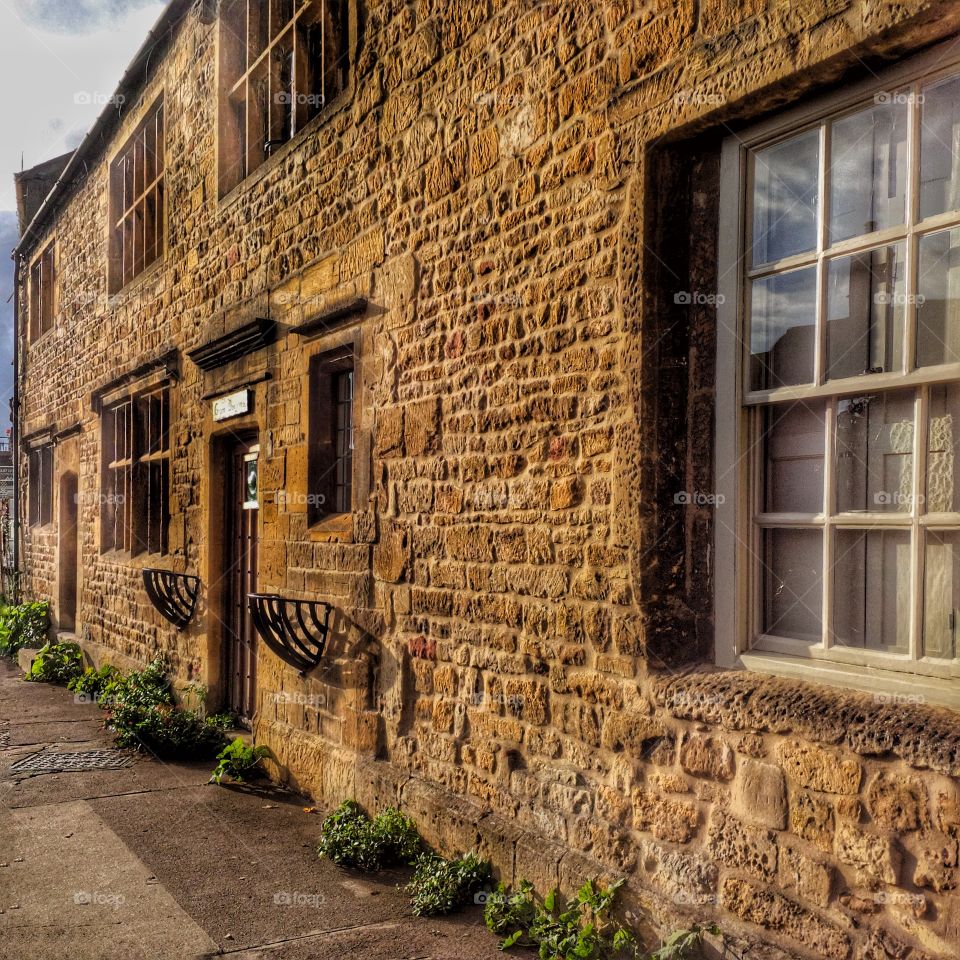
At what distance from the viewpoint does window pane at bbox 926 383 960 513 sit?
2.76 metres

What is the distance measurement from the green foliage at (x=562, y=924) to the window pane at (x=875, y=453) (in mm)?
1668

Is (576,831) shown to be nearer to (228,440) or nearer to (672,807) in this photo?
(672,807)

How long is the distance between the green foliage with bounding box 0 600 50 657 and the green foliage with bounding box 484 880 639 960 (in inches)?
413

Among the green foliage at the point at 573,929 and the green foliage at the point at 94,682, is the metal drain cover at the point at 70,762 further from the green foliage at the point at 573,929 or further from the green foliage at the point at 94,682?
the green foliage at the point at 573,929

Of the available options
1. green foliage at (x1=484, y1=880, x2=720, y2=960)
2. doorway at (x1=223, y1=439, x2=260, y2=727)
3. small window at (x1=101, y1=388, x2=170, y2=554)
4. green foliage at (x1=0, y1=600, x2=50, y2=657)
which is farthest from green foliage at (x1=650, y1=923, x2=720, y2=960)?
green foliage at (x1=0, y1=600, x2=50, y2=657)

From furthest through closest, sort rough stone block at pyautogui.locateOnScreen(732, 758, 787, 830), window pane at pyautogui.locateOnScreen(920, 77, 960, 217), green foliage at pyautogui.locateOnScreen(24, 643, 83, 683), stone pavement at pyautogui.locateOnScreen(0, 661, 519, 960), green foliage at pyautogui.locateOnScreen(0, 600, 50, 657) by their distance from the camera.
A: green foliage at pyautogui.locateOnScreen(0, 600, 50, 657) < green foliage at pyautogui.locateOnScreen(24, 643, 83, 683) < stone pavement at pyautogui.locateOnScreen(0, 661, 519, 960) < rough stone block at pyautogui.locateOnScreen(732, 758, 787, 830) < window pane at pyautogui.locateOnScreen(920, 77, 960, 217)

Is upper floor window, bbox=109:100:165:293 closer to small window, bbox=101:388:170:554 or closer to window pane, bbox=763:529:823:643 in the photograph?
small window, bbox=101:388:170:554

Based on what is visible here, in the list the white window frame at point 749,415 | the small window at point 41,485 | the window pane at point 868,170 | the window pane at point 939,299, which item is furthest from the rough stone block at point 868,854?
the small window at point 41,485

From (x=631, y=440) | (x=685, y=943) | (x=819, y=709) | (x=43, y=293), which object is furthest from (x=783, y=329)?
(x=43, y=293)

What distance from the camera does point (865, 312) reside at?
9.82ft

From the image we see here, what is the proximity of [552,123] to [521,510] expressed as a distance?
65.0 inches

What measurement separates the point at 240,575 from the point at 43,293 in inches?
353

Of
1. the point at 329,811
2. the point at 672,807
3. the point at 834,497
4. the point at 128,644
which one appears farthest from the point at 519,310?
the point at 128,644

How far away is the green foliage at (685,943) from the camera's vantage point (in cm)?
316
